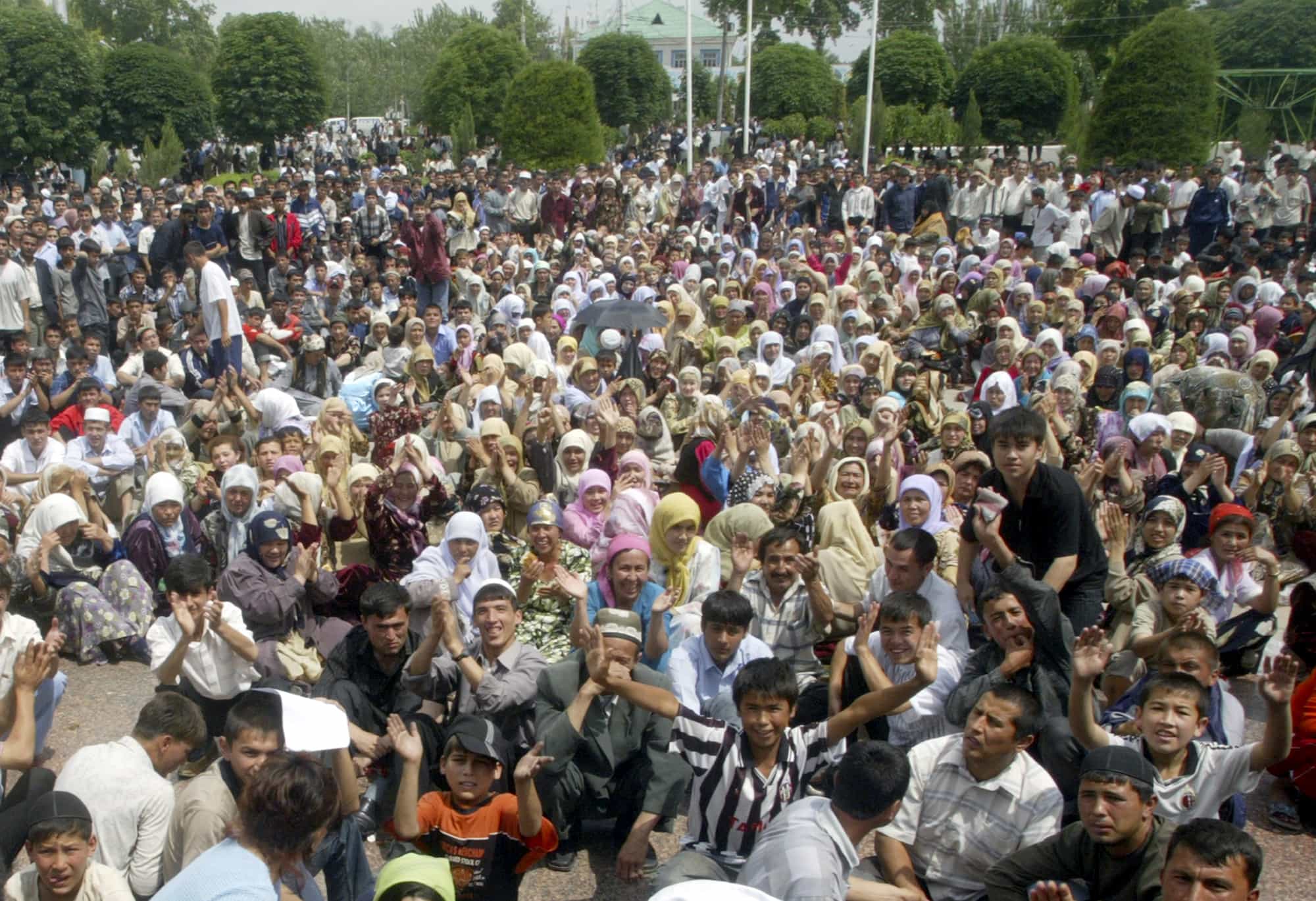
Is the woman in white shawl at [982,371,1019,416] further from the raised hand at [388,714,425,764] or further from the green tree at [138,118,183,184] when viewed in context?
the green tree at [138,118,183,184]

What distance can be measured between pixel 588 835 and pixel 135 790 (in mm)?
1846

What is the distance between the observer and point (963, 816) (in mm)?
3824

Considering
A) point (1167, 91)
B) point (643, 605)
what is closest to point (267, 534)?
point (643, 605)

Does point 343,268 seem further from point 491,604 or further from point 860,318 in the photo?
point 491,604

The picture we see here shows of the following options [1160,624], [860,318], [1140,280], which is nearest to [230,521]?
[1160,624]

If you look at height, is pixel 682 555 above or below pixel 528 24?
below

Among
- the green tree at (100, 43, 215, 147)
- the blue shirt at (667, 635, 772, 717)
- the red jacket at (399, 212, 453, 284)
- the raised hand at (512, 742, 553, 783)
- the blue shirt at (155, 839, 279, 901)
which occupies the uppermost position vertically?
the green tree at (100, 43, 215, 147)

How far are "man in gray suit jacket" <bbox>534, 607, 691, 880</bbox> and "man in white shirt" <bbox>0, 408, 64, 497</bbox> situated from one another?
15.1 ft

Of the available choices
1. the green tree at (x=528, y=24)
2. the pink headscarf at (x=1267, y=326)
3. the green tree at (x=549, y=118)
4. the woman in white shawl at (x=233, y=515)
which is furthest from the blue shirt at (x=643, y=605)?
the green tree at (x=528, y=24)

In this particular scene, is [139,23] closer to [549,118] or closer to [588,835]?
[549,118]

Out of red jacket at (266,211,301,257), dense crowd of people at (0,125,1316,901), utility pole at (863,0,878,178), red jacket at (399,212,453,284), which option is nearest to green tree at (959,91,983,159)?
utility pole at (863,0,878,178)

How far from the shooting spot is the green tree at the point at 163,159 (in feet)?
86.2

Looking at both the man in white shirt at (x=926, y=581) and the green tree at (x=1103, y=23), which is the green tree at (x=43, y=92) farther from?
the green tree at (x=1103, y=23)

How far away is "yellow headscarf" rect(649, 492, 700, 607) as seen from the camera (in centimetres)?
579
